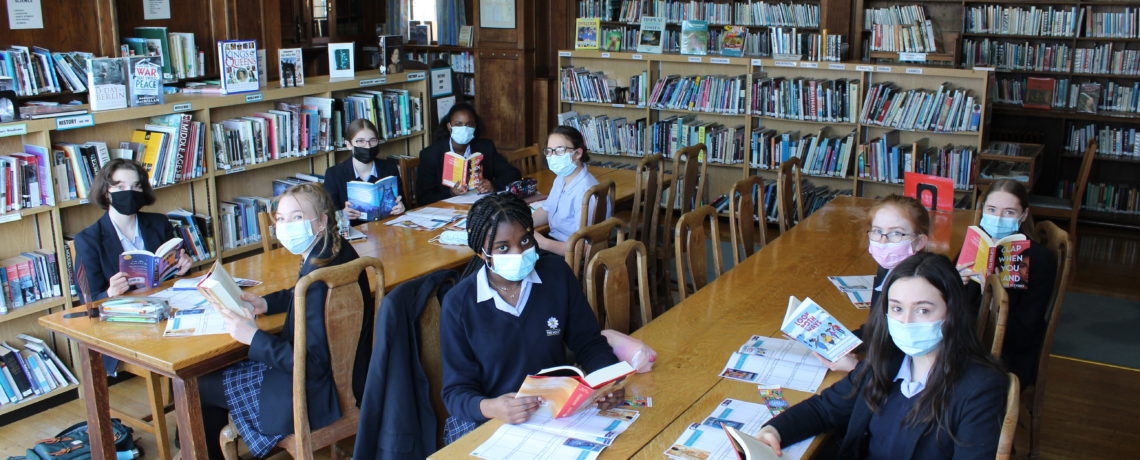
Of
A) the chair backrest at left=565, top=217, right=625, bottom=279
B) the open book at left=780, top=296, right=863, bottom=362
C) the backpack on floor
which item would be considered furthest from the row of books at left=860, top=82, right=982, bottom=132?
the backpack on floor

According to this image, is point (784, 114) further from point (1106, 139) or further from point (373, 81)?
point (373, 81)

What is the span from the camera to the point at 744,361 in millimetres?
2838

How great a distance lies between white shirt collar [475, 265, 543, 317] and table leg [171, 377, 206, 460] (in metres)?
1.02

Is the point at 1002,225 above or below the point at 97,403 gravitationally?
above

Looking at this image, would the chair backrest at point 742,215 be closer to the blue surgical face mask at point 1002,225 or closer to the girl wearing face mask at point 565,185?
the girl wearing face mask at point 565,185

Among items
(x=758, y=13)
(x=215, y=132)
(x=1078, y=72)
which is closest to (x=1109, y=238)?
(x=1078, y=72)

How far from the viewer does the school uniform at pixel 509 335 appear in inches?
106

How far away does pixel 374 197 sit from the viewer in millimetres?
4816

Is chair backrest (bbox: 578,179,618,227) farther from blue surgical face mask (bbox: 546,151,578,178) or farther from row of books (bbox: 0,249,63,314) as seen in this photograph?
row of books (bbox: 0,249,63,314)

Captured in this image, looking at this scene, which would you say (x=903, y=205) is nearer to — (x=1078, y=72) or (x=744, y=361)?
(x=744, y=361)

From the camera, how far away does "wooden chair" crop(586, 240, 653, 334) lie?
3201 millimetres

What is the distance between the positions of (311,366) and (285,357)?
10 centimetres

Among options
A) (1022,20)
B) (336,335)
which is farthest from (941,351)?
(1022,20)

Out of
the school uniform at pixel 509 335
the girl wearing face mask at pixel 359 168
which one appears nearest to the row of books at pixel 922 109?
the girl wearing face mask at pixel 359 168
